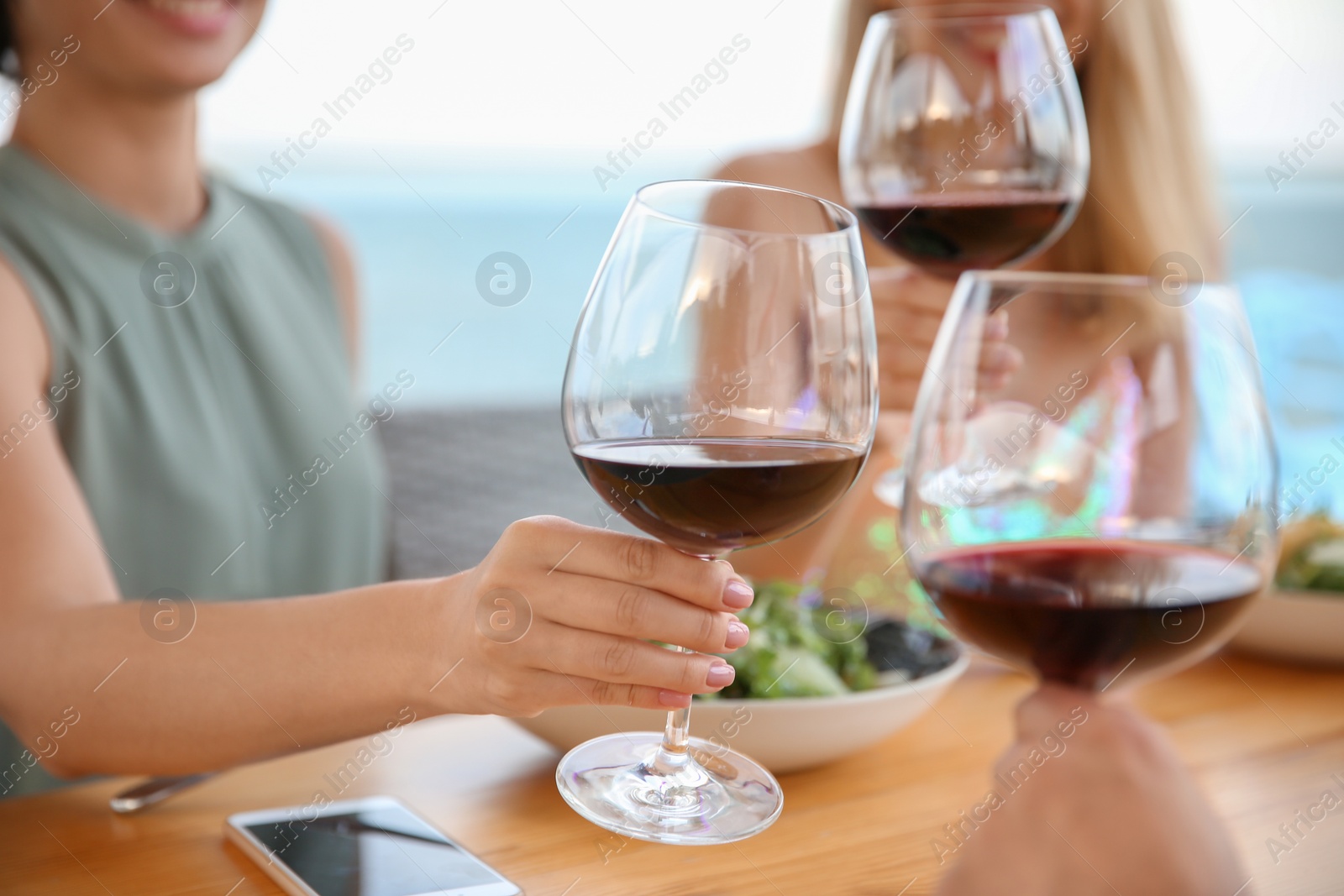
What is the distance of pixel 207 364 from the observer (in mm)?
1767

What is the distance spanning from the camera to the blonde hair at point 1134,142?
2.01 metres

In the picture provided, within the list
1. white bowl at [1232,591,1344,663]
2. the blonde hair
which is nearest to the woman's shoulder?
the blonde hair

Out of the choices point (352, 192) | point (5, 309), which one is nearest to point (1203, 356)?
point (5, 309)

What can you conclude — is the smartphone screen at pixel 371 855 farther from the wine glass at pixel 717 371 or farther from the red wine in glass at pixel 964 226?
the red wine in glass at pixel 964 226

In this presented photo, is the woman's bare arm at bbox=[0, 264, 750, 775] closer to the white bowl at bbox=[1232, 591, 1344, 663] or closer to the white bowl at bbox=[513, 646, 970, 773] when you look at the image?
the white bowl at bbox=[513, 646, 970, 773]

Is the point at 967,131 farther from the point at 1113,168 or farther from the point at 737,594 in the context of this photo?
the point at 1113,168

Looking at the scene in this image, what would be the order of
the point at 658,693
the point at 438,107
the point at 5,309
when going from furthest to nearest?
the point at 438,107, the point at 5,309, the point at 658,693

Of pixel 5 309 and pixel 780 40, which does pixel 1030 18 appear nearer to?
pixel 5 309

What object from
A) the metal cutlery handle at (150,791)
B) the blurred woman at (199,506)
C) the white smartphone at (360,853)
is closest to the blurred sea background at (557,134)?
the blurred woman at (199,506)

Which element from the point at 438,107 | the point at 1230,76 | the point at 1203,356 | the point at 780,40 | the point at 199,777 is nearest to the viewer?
the point at 1203,356

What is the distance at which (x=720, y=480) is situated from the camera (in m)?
0.62

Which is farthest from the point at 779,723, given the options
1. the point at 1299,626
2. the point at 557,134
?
the point at 557,134

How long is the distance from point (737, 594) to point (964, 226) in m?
0.62

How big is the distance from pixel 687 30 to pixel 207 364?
4.06 m
